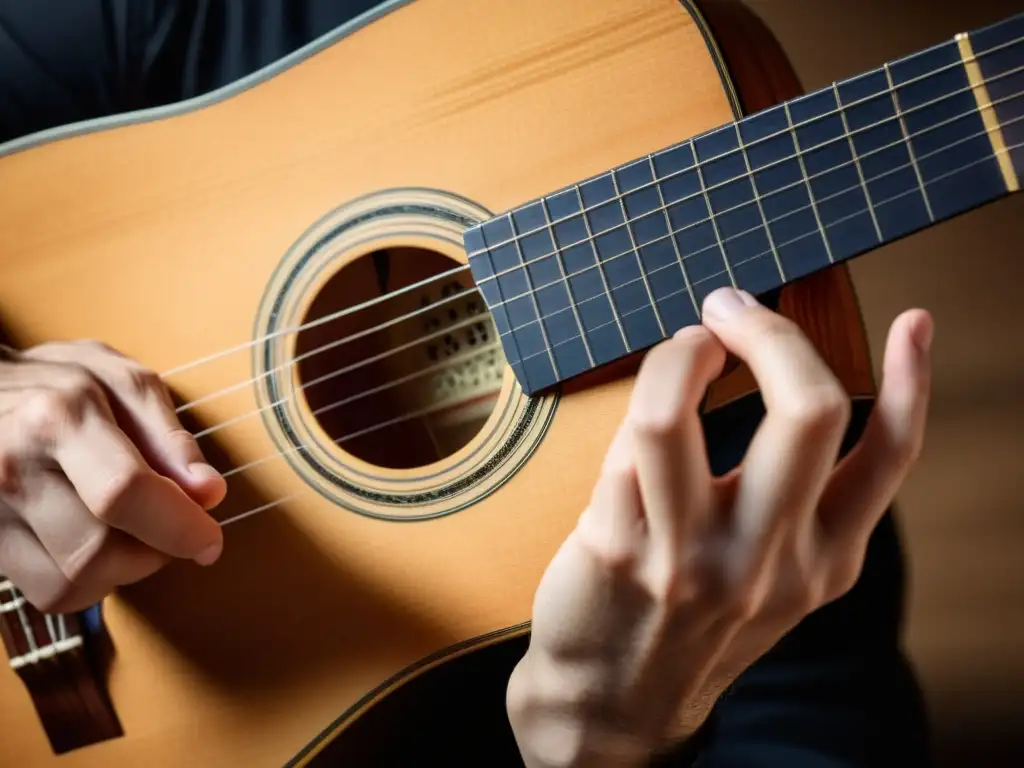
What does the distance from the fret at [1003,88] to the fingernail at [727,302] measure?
0.57 feet

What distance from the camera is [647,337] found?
0.54 metres

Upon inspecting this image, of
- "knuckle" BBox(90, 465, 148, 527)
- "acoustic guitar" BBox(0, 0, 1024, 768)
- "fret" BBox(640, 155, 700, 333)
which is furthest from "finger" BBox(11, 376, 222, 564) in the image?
"fret" BBox(640, 155, 700, 333)

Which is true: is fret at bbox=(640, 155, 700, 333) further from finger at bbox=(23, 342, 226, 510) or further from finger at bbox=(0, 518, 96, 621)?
finger at bbox=(0, 518, 96, 621)

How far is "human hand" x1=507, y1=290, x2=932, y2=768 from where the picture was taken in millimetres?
409

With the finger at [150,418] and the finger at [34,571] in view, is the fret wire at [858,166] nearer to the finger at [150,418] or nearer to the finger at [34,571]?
the finger at [150,418]

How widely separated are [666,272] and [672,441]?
0.17 meters

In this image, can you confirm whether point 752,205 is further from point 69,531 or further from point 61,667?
point 61,667

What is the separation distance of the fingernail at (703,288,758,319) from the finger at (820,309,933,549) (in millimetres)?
85

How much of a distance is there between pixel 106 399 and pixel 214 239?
17cm

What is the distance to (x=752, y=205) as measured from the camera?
0.52 m

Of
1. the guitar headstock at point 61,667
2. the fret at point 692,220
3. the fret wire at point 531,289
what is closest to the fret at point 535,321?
the fret wire at point 531,289

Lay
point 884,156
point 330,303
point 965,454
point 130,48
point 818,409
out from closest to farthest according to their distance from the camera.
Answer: point 818,409 → point 884,156 → point 330,303 → point 130,48 → point 965,454

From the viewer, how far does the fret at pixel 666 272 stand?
0.53 meters

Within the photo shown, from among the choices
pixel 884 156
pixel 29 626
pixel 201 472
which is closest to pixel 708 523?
pixel 884 156
